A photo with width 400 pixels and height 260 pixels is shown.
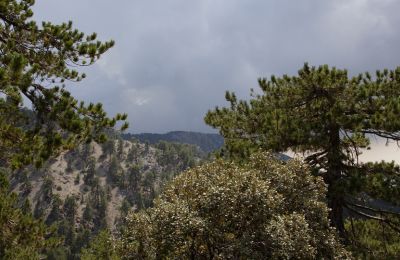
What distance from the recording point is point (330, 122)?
20172 mm

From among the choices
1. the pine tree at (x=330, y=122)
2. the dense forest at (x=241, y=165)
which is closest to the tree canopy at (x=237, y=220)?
the dense forest at (x=241, y=165)


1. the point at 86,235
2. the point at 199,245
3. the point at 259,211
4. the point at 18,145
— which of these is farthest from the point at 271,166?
the point at 86,235

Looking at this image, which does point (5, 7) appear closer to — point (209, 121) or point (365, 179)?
point (209, 121)

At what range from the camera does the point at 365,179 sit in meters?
19.3

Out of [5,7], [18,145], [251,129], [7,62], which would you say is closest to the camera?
[7,62]

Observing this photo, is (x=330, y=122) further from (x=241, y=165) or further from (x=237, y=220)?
(x=237, y=220)

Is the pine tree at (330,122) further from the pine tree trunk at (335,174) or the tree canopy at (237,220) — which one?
the tree canopy at (237,220)

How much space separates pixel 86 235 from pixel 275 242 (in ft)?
556

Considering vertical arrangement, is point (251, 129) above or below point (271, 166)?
above

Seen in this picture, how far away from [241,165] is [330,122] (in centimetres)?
489

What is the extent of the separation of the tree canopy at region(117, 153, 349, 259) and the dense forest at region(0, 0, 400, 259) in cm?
5

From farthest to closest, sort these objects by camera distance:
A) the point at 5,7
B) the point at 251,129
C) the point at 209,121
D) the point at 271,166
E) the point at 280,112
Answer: the point at 209,121 → the point at 251,129 → the point at 280,112 → the point at 271,166 → the point at 5,7

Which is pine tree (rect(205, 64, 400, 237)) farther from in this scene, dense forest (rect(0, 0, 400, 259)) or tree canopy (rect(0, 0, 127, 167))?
tree canopy (rect(0, 0, 127, 167))

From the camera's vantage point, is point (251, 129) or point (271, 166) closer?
point (271, 166)
